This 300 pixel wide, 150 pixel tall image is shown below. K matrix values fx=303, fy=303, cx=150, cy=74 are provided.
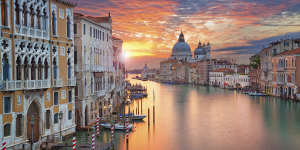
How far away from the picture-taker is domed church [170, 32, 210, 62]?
4490 inches

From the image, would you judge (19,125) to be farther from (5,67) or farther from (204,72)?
(204,72)

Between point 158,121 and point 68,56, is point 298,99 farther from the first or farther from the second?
point 68,56

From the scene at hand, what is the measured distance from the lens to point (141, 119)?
20562 millimetres

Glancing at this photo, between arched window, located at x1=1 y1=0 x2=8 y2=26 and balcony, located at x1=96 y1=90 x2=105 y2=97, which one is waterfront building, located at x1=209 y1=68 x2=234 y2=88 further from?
arched window, located at x1=1 y1=0 x2=8 y2=26

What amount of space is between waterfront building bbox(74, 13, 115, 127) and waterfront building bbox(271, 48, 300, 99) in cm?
1973

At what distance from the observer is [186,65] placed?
90062mm

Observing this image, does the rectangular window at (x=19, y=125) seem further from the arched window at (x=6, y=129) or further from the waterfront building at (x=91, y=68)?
the waterfront building at (x=91, y=68)

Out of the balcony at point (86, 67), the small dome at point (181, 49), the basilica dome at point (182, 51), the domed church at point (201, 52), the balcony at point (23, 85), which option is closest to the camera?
the balcony at point (23, 85)

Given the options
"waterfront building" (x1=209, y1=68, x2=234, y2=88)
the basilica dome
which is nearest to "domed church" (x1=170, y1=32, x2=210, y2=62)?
the basilica dome

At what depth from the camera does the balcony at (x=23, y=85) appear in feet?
33.1

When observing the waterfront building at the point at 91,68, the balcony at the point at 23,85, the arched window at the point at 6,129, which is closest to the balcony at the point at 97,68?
the waterfront building at the point at 91,68

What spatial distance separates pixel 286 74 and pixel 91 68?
23539mm

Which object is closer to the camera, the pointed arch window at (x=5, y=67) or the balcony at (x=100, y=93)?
the pointed arch window at (x=5, y=67)

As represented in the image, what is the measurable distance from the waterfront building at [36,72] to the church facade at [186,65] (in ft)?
202
